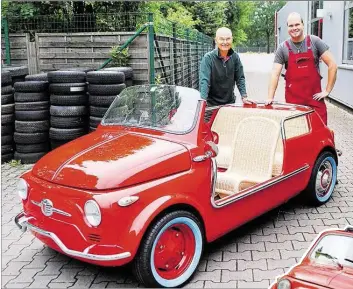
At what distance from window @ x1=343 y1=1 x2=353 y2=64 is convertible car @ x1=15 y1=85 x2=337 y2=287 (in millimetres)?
7435

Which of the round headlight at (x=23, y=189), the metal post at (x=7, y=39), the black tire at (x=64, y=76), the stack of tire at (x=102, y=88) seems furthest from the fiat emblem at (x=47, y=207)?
the metal post at (x=7, y=39)

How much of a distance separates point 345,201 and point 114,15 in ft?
17.3

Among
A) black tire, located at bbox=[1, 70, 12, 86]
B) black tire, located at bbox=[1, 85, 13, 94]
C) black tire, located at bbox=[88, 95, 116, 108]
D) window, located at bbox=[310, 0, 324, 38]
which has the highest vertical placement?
window, located at bbox=[310, 0, 324, 38]

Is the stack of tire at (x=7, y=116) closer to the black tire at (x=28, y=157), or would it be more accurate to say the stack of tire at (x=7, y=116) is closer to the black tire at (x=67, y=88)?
the black tire at (x=28, y=157)

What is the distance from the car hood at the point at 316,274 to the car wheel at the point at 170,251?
1.00 metres

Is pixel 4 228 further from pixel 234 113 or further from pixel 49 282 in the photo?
pixel 234 113

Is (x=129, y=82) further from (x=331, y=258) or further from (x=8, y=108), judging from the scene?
(x=331, y=258)

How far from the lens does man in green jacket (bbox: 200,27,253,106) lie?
4.63 meters

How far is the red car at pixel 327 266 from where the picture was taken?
182 cm

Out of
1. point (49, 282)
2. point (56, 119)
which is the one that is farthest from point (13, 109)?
point (49, 282)

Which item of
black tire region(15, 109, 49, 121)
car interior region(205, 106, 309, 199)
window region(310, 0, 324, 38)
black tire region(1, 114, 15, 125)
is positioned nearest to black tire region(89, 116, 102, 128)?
black tire region(15, 109, 49, 121)

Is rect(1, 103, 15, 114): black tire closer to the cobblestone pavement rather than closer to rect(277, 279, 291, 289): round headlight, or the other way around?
the cobblestone pavement

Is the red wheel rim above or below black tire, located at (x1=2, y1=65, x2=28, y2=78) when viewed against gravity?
below

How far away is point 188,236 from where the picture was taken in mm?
3010
